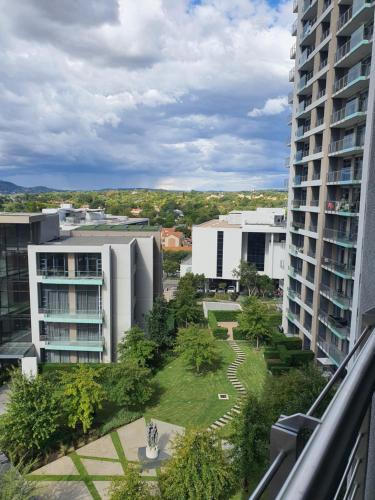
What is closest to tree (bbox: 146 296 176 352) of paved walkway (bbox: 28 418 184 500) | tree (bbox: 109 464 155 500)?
paved walkway (bbox: 28 418 184 500)

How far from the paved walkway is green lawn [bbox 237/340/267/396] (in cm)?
569

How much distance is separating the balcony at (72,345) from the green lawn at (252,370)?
8334mm

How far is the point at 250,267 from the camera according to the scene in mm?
40562

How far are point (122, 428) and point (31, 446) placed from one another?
4.07 m

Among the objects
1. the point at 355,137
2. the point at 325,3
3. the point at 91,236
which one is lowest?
the point at 91,236

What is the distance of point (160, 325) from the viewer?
80.4 feet

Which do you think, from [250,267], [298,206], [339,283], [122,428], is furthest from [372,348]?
[250,267]

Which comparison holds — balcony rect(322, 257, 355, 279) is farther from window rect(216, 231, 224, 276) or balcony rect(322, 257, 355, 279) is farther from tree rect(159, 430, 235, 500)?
window rect(216, 231, 224, 276)

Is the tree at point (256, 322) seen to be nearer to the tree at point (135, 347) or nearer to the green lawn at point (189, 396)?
the green lawn at point (189, 396)

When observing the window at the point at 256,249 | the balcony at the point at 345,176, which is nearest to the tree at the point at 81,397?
the balcony at the point at 345,176

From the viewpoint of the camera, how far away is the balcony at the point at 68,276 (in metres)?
21.8

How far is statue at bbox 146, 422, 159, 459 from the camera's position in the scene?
47.8 feet

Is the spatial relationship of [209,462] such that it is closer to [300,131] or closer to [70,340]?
[70,340]

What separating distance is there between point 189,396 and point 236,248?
24.5 meters
